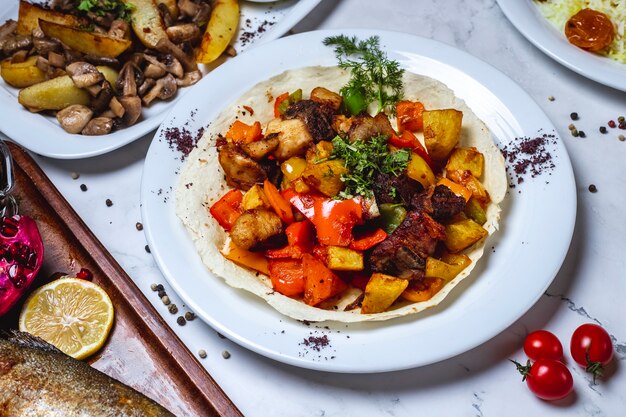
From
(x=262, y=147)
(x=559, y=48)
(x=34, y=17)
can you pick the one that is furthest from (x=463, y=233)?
(x=34, y=17)

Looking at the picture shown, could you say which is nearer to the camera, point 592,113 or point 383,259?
point 383,259

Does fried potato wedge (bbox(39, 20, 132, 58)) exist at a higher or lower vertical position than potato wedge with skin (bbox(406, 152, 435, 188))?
lower

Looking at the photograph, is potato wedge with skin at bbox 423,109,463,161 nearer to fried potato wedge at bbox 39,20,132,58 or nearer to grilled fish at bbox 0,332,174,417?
grilled fish at bbox 0,332,174,417

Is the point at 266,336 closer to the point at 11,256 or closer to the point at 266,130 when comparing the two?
the point at 266,130

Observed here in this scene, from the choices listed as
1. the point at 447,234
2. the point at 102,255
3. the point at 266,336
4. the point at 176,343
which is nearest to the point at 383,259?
the point at 447,234

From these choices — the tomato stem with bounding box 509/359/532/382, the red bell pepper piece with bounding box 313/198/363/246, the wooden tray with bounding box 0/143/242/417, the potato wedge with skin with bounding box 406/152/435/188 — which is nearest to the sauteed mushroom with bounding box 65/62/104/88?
the wooden tray with bounding box 0/143/242/417

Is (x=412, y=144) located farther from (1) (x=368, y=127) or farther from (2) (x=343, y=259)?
(2) (x=343, y=259)

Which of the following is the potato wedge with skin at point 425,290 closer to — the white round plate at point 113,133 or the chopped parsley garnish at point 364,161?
the chopped parsley garnish at point 364,161
